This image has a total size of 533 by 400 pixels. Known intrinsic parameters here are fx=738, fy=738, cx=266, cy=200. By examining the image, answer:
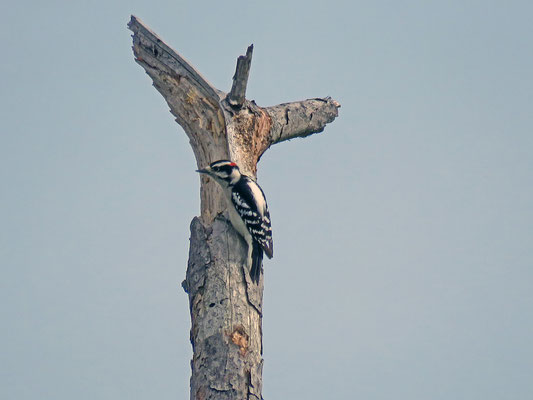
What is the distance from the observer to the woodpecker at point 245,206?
5.17 meters

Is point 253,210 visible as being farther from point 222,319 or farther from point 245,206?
point 222,319

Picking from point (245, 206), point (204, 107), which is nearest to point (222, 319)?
point (245, 206)

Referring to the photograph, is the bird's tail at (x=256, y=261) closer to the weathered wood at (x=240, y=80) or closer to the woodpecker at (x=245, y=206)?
the woodpecker at (x=245, y=206)

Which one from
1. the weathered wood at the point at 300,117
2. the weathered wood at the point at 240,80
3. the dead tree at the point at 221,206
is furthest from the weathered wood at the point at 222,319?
the weathered wood at the point at 300,117

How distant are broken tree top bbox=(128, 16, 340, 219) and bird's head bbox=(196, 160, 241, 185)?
0.16 metres

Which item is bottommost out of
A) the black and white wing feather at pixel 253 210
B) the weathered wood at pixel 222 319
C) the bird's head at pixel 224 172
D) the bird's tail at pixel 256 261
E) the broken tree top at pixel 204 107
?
the weathered wood at pixel 222 319

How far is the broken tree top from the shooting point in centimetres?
554

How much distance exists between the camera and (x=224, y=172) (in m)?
5.29

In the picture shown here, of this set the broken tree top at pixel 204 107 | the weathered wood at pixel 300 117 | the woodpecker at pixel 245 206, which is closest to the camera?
the woodpecker at pixel 245 206

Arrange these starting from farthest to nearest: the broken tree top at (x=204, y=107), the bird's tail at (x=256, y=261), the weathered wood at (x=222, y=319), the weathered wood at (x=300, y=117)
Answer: the weathered wood at (x=300, y=117) < the broken tree top at (x=204, y=107) < the bird's tail at (x=256, y=261) < the weathered wood at (x=222, y=319)

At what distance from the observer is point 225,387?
4.25m

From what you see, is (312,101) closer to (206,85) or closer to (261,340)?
(206,85)

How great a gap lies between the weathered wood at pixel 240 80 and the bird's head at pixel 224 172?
53 centimetres

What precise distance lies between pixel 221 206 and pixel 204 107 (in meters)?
0.79
